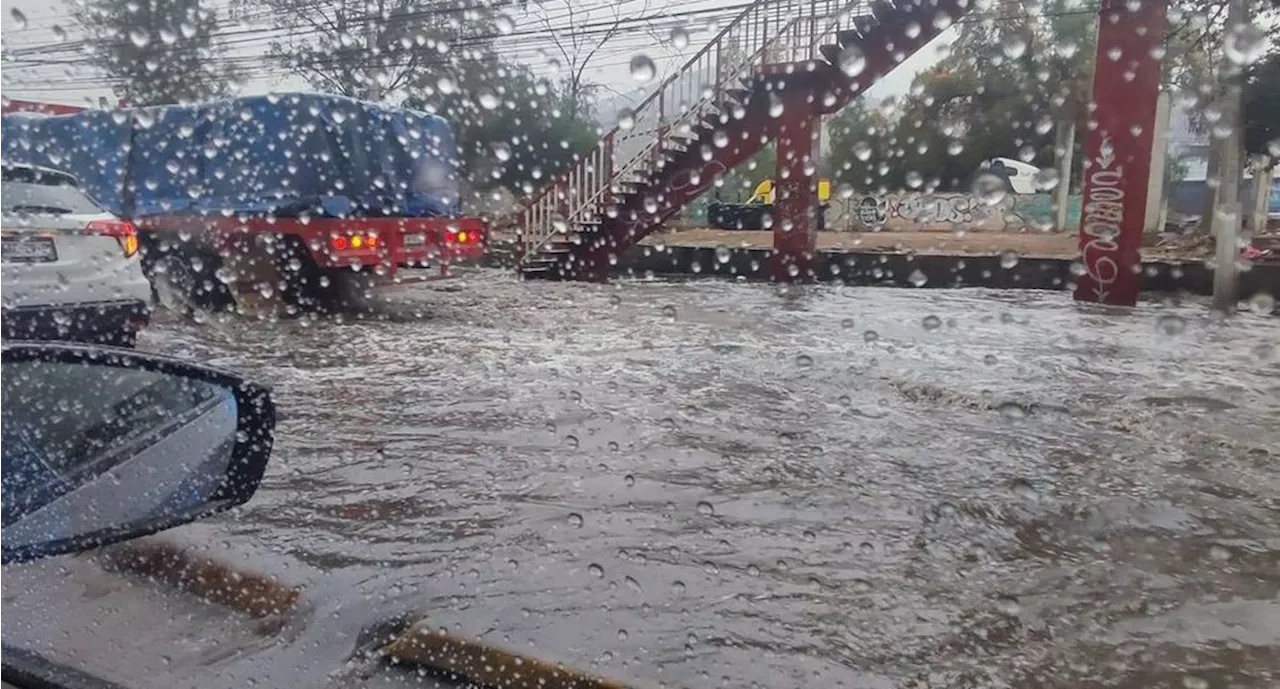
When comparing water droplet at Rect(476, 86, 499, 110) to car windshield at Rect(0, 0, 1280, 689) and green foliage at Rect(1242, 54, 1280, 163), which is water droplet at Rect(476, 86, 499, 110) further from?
green foliage at Rect(1242, 54, 1280, 163)

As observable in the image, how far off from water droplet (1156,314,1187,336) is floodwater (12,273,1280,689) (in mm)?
809

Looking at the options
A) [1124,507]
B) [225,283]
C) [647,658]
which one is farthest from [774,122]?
[647,658]

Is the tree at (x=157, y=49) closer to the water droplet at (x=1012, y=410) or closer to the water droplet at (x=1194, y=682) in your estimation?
the water droplet at (x=1012, y=410)

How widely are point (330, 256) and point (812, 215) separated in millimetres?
7486

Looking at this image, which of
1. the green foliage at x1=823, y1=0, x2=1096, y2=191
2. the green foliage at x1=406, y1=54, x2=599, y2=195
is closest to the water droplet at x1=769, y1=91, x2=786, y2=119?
the green foliage at x1=406, y1=54, x2=599, y2=195

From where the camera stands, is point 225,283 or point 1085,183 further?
point 1085,183

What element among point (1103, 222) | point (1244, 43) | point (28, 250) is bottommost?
point (28, 250)

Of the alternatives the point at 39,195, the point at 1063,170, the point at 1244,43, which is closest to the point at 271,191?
the point at 39,195

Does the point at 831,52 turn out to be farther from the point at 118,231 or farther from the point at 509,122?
the point at 118,231

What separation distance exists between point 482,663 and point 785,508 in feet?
5.73

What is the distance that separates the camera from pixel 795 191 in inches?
570

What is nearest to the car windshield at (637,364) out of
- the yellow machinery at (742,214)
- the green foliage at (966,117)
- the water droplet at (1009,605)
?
the water droplet at (1009,605)

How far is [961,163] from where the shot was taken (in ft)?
80.0

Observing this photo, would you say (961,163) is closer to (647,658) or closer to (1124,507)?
(1124,507)
